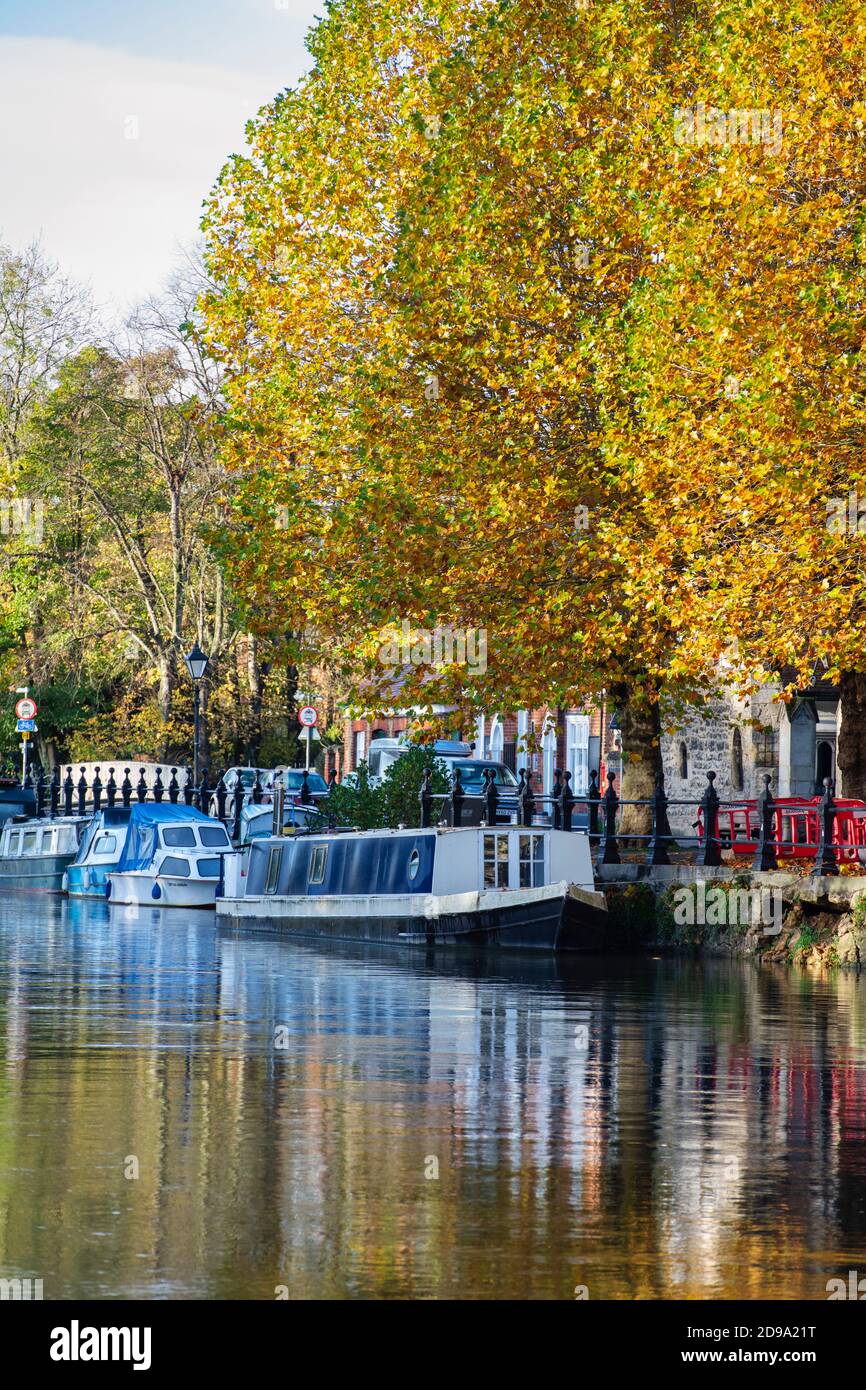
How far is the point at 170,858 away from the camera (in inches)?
1682

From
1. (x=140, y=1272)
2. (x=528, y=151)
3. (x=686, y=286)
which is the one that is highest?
(x=528, y=151)

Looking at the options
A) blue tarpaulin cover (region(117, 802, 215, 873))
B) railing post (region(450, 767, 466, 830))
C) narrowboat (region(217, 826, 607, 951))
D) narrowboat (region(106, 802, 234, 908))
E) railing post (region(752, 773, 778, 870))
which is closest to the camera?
narrowboat (region(217, 826, 607, 951))

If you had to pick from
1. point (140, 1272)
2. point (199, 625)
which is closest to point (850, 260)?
point (140, 1272)

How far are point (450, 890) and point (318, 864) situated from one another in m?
4.33

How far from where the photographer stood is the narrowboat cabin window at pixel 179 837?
42.9 metres

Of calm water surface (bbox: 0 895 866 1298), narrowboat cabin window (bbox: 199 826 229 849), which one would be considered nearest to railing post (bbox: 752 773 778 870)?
calm water surface (bbox: 0 895 866 1298)

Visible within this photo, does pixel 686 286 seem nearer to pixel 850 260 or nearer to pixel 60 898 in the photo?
pixel 850 260

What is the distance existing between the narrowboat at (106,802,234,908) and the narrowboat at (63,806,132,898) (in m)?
0.77

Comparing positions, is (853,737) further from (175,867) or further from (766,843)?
(175,867)

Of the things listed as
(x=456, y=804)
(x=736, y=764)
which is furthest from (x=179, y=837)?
(x=736, y=764)

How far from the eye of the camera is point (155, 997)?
20.8 metres

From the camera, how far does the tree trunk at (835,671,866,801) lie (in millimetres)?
29656

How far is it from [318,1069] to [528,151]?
17607 millimetres

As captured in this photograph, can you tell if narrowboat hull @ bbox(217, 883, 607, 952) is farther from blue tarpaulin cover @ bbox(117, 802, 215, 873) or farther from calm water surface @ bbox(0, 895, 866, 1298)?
blue tarpaulin cover @ bbox(117, 802, 215, 873)
